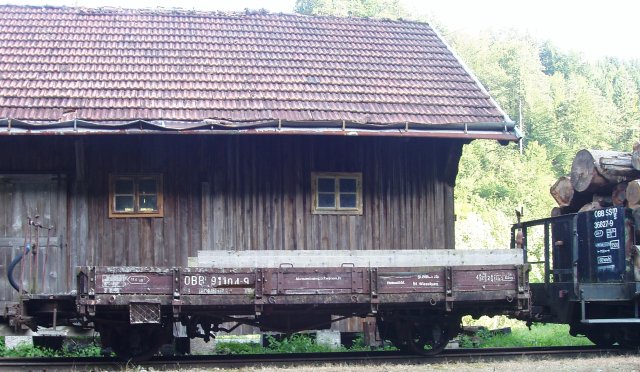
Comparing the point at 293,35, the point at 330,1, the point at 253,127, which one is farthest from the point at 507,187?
the point at 253,127

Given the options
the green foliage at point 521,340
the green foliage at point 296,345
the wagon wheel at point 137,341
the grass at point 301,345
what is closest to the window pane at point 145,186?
the grass at point 301,345

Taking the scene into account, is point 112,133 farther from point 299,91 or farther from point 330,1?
point 330,1

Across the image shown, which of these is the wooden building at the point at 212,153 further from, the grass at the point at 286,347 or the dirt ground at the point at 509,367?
the dirt ground at the point at 509,367

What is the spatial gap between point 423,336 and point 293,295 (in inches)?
91.3

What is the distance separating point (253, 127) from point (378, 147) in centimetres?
261

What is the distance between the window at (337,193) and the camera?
1448 centimetres

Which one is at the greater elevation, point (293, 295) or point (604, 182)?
point (604, 182)

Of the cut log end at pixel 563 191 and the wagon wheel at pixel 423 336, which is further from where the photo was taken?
the cut log end at pixel 563 191

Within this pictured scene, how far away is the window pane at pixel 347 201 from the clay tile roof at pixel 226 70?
1528 mm

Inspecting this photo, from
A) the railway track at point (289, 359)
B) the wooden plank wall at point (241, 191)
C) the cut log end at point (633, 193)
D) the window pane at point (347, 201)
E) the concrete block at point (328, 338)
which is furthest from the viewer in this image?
the window pane at point (347, 201)

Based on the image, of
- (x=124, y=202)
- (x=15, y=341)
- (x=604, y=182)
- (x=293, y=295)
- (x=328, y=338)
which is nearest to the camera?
(x=293, y=295)

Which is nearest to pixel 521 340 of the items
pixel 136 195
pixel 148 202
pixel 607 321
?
pixel 607 321

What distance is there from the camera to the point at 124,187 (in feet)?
46.0

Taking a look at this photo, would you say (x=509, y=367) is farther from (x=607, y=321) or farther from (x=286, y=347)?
(x=286, y=347)
